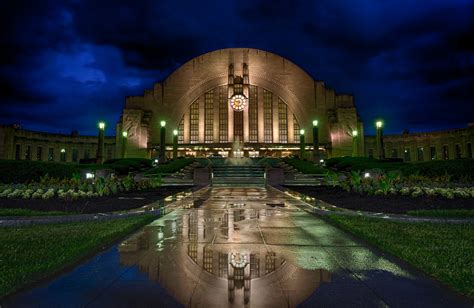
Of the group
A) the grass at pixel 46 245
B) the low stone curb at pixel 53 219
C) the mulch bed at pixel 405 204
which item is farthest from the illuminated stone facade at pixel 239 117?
the grass at pixel 46 245

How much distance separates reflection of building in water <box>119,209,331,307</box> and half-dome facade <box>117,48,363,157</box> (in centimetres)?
4349

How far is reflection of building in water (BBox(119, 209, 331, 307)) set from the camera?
117 inches

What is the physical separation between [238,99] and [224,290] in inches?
1874

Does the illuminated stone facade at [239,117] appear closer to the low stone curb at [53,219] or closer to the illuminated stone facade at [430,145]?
the illuminated stone facade at [430,145]

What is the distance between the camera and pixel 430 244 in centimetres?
480

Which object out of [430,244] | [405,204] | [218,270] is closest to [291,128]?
[405,204]

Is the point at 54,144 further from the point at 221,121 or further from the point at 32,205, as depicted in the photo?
the point at 32,205

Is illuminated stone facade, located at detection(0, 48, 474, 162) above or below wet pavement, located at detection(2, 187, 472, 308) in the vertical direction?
above

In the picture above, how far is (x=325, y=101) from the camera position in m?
51.4

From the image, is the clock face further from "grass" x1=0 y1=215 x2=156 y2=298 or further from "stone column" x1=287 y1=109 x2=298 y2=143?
"grass" x1=0 y1=215 x2=156 y2=298

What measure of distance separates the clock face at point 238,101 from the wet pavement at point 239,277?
45.0 meters

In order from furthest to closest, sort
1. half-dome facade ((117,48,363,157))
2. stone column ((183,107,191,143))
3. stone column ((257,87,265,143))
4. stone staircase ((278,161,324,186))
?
stone column ((183,107,191,143))
stone column ((257,87,265,143))
half-dome facade ((117,48,363,157))
stone staircase ((278,161,324,186))

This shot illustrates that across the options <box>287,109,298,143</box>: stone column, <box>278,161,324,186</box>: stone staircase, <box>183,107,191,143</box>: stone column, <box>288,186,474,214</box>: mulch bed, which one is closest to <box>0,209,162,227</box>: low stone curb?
<box>288,186,474,214</box>: mulch bed

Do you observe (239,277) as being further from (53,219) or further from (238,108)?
(238,108)
